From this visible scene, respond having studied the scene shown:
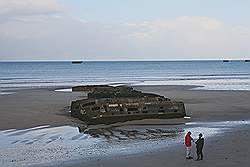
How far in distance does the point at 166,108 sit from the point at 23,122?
9253 mm

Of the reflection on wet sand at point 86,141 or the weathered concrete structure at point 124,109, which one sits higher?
the weathered concrete structure at point 124,109

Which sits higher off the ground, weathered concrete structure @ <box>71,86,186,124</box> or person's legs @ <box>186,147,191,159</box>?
weathered concrete structure @ <box>71,86,186,124</box>

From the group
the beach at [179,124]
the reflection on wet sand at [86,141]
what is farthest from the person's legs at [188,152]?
the reflection on wet sand at [86,141]

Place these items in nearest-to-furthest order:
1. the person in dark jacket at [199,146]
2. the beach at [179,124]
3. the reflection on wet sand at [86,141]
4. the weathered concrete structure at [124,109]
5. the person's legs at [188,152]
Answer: the beach at [179,124] < the person in dark jacket at [199,146] < the person's legs at [188,152] < the reflection on wet sand at [86,141] < the weathered concrete structure at [124,109]

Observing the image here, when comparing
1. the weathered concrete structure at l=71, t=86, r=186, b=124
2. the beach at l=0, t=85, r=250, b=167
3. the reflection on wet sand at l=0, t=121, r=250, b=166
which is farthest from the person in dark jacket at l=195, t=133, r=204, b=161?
the weathered concrete structure at l=71, t=86, r=186, b=124

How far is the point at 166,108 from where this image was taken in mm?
30000

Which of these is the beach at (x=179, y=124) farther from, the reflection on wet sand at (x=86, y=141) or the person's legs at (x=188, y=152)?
the reflection on wet sand at (x=86, y=141)

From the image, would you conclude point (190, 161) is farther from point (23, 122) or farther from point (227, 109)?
point (227, 109)

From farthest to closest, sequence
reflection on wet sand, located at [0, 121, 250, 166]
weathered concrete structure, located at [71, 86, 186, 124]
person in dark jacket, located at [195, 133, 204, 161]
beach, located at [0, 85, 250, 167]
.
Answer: weathered concrete structure, located at [71, 86, 186, 124]
reflection on wet sand, located at [0, 121, 250, 166]
person in dark jacket, located at [195, 133, 204, 161]
beach, located at [0, 85, 250, 167]

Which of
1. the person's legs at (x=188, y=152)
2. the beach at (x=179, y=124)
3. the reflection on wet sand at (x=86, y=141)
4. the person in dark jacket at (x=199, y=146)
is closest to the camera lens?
the beach at (x=179, y=124)

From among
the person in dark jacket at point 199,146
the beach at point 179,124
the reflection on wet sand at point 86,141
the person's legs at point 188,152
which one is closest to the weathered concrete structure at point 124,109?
the beach at point 179,124

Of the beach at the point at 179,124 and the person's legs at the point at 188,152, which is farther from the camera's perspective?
the person's legs at the point at 188,152

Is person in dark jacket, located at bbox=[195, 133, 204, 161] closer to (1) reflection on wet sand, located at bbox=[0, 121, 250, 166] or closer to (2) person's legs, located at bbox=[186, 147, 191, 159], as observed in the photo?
(2) person's legs, located at bbox=[186, 147, 191, 159]

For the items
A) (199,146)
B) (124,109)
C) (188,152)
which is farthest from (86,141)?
(124,109)
